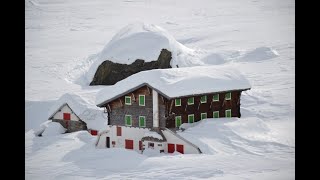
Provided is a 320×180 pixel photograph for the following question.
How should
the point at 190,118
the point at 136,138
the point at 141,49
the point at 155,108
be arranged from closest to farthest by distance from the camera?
1. the point at 155,108
2. the point at 136,138
3. the point at 190,118
4. the point at 141,49

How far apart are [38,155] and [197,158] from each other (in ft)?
33.6

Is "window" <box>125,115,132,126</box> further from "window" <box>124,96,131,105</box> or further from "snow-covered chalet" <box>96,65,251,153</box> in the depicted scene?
"window" <box>124,96,131,105</box>

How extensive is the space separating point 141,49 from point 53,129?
16493mm

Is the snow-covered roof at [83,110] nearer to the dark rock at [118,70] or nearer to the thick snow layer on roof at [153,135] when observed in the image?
the thick snow layer on roof at [153,135]

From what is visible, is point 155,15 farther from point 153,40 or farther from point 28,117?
point 28,117

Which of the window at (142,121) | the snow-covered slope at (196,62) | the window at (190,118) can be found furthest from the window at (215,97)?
the window at (142,121)

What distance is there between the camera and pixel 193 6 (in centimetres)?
8356

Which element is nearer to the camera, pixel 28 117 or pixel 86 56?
pixel 28 117

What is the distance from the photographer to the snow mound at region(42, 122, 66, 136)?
4927 centimetres

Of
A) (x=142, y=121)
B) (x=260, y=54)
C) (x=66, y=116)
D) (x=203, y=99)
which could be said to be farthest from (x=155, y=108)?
(x=260, y=54)

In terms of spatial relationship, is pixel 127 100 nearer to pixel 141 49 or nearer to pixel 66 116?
pixel 66 116

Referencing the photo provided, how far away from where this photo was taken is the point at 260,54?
67.2m

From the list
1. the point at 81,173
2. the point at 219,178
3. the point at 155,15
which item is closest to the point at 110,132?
the point at 81,173
